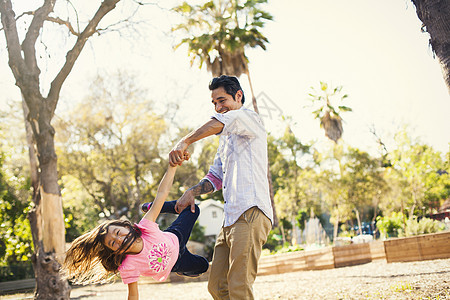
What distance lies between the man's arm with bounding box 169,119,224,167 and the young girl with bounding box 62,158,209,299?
0.61 ft

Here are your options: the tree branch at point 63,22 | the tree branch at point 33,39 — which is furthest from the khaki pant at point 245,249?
the tree branch at point 63,22

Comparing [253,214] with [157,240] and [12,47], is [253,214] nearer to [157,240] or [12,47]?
[157,240]

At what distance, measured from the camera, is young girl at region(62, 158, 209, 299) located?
2883mm

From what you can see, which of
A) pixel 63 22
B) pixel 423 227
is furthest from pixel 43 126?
pixel 423 227

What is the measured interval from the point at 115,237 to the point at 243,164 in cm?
112

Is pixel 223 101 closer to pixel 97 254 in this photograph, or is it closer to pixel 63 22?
pixel 97 254

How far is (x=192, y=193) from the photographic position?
123 inches

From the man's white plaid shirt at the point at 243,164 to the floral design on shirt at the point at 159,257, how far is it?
1.97 ft

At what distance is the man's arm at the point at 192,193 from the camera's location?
3.12 m

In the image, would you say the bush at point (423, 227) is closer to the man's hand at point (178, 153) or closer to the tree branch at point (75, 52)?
the tree branch at point (75, 52)

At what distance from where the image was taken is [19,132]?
21391 millimetres

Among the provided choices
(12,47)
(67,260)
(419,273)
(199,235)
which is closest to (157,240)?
(67,260)

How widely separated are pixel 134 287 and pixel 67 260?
68 centimetres

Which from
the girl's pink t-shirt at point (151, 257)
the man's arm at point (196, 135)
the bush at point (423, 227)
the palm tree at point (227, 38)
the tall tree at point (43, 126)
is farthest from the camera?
the palm tree at point (227, 38)
